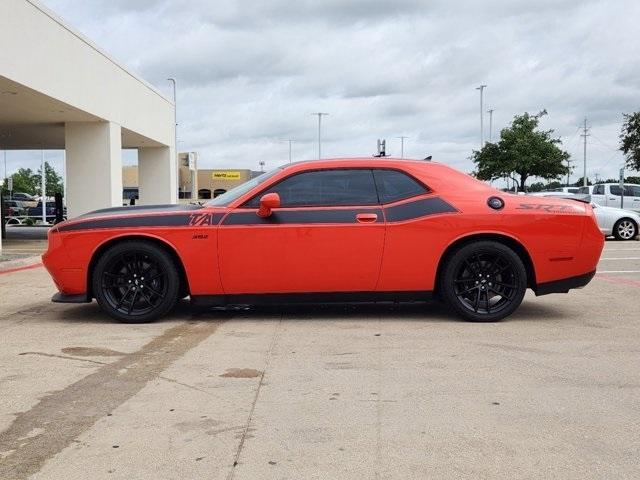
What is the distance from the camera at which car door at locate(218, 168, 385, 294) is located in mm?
6195

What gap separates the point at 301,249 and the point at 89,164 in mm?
15016

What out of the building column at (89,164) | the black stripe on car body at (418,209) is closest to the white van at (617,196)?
the building column at (89,164)

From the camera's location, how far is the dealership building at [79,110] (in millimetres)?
13656

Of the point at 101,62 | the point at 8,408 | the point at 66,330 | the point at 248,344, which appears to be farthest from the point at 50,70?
the point at 8,408

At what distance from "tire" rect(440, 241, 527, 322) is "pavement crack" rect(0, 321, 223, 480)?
A: 236 cm

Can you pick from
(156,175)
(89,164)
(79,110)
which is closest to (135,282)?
(79,110)

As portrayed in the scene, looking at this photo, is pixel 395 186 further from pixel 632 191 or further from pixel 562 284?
pixel 632 191

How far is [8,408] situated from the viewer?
3842mm

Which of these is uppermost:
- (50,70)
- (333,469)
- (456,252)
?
(50,70)

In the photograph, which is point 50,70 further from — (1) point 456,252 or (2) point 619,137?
(2) point 619,137

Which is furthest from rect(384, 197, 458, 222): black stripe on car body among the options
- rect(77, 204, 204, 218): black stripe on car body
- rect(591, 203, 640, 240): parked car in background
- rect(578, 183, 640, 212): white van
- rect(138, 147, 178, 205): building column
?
rect(138, 147, 178, 205): building column

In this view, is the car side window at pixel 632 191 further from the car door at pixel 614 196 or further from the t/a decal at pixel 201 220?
the t/a decal at pixel 201 220

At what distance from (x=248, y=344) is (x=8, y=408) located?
2.00 metres

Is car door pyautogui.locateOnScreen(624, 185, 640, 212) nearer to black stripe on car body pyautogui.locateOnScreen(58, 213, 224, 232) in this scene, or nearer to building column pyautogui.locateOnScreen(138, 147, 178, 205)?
building column pyautogui.locateOnScreen(138, 147, 178, 205)
